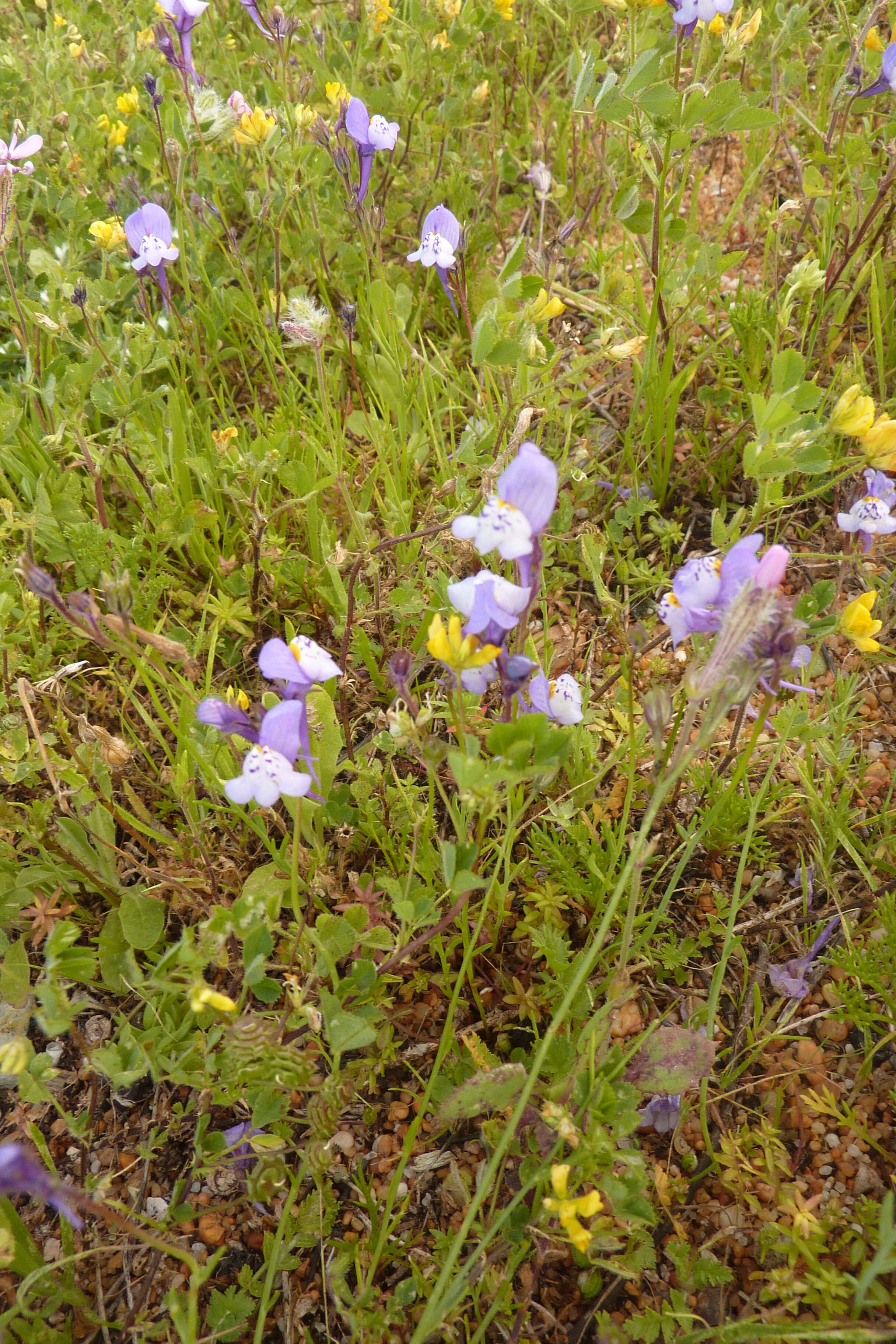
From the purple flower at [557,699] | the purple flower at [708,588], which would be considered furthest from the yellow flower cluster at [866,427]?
the purple flower at [557,699]

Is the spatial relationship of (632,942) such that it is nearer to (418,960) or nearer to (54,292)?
(418,960)

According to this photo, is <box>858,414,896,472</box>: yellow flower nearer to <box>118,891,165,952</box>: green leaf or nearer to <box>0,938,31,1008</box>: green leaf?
<box>118,891,165,952</box>: green leaf

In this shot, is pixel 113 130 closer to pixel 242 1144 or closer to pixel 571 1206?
pixel 242 1144

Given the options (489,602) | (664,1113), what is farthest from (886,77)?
(664,1113)

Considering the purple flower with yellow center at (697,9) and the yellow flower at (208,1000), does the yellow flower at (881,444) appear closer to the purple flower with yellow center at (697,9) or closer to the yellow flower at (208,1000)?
the purple flower with yellow center at (697,9)

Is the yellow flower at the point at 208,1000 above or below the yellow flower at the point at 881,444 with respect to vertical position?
below

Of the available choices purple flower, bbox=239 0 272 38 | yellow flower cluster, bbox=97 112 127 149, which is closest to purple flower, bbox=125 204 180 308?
purple flower, bbox=239 0 272 38

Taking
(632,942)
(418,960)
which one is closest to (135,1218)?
(418,960)
